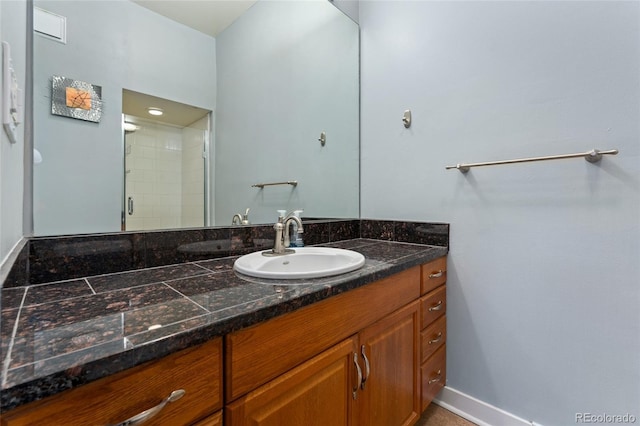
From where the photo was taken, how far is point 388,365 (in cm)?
104

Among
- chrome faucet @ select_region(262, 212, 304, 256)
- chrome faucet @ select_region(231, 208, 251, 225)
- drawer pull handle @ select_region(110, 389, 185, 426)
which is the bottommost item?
drawer pull handle @ select_region(110, 389, 185, 426)

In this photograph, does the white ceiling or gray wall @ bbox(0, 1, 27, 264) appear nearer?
gray wall @ bbox(0, 1, 27, 264)

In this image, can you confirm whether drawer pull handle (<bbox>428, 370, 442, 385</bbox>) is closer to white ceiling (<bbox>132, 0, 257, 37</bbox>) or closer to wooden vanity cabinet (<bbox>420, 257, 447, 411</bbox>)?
wooden vanity cabinet (<bbox>420, 257, 447, 411</bbox>)

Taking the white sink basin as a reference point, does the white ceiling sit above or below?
above

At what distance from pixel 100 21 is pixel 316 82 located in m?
1.06

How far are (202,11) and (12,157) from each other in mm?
961

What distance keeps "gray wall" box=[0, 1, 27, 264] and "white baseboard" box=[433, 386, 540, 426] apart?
1.72 m

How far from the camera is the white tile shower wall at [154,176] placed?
3.30 ft

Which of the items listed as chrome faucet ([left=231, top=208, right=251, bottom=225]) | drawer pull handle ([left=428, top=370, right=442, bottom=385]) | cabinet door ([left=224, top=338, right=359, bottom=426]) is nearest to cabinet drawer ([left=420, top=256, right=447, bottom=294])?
drawer pull handle ([left=428, top=370, right=442, bottom=385])

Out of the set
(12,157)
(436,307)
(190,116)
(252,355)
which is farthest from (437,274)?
(12,157)

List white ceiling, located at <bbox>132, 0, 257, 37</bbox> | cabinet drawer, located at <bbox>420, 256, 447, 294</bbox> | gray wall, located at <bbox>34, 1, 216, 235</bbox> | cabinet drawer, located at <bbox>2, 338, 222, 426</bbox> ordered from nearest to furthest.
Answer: cabinet drawer, located at <bbox>2, 338, 222, 426</bbox> → gray wall, located at <bbox>34, 1, 216, 235</bbox> → white ceiling, located at <bbox>132, 0, 257, 37</bbox> → cabinet drawer, located at <bbox>420, 256, 447, 294</bbox>

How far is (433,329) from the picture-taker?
4.36 feet

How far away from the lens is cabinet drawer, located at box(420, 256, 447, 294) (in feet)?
4.12

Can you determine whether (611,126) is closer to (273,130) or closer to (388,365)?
(388,365)
